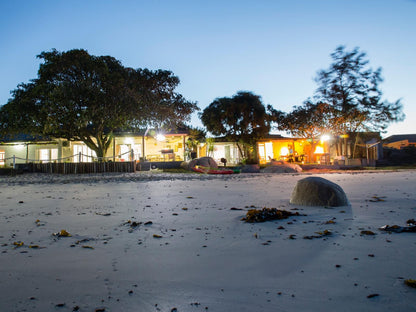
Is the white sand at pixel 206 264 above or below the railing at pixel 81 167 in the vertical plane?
below

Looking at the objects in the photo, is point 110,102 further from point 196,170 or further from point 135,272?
point 135,272

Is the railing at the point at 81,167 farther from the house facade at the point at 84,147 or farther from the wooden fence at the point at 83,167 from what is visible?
the house facade at the point at 84,147

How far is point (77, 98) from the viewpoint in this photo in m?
15.4

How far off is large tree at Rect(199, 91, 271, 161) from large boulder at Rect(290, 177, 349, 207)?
68.6 ft

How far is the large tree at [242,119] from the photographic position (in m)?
27.1

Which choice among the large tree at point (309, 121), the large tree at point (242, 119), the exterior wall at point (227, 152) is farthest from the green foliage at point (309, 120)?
the exterior wall at point (227, 152)

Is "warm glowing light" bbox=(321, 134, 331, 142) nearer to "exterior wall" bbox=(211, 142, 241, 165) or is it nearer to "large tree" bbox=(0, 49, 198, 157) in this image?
"exterior wall" bbox=(211, 142, 241, 165)

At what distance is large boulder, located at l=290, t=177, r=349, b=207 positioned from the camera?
5.49m

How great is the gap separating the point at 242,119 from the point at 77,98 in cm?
1564

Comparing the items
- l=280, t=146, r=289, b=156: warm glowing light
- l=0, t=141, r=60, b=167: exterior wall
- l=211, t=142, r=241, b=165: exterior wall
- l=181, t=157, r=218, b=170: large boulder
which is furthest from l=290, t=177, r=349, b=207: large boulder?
l=0, t=141, r=60, b=167: exterior wall

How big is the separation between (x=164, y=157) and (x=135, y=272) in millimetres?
21375

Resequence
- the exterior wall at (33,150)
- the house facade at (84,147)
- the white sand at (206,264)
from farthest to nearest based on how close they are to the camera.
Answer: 1. the exterior wall at (33,150)
2. the house facade at (84,147)
3. the white sand at (206,264)

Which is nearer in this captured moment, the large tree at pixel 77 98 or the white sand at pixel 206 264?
the white sand at pixel 206 264

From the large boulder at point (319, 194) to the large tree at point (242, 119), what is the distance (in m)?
20.9
